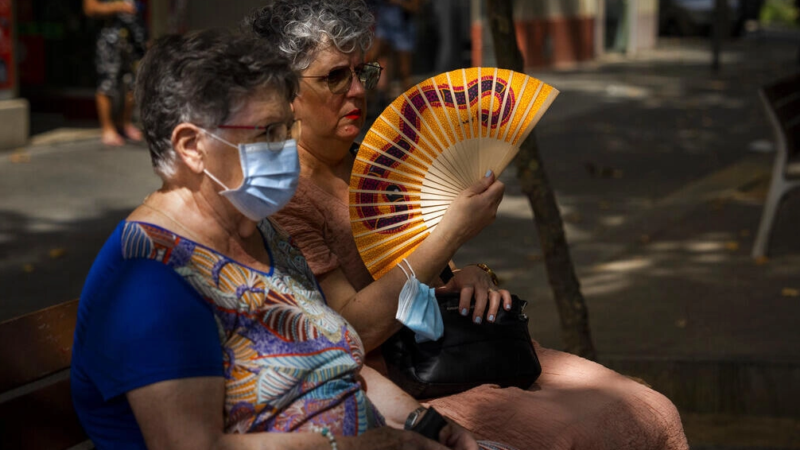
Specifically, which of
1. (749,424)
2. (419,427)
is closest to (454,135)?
(419,427)

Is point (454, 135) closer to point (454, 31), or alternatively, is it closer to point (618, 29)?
point (454, 31)

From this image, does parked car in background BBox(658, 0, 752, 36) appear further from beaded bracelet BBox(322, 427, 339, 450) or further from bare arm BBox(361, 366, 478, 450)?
beaded bracelet BBox(322, 427, 339, 450)

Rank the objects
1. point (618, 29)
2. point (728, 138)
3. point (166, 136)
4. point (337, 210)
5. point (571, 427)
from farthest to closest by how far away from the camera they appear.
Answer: point (618, 29), point (728, 138), point (337, 210), point (571, 427), point (166, 136)

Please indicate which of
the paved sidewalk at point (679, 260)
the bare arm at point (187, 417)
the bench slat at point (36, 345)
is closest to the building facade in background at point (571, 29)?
the paved sidewalk at point (679, 260)

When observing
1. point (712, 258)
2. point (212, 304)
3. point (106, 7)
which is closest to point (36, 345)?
point (212, 304)

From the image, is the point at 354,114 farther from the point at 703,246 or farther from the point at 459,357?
the point at 703,246

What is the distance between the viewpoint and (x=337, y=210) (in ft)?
9.74

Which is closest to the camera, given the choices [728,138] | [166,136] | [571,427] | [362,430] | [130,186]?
[166,136]

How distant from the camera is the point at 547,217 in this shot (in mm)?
4504

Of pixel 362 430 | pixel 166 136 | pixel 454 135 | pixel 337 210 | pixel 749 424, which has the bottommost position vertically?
pixel 749 424

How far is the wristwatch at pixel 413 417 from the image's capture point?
2.53 m

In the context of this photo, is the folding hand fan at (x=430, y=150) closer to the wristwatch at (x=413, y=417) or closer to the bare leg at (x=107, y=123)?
the wristwatch at (x=413, y=417)

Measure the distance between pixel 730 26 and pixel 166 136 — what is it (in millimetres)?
31528

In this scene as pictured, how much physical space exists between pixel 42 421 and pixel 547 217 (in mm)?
2529
